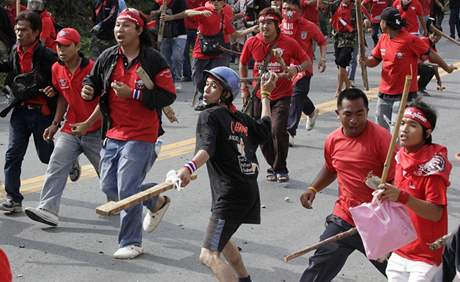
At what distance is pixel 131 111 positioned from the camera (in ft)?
24.4

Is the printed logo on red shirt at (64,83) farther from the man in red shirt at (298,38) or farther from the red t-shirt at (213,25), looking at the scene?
the red t-shirt at (213,25)

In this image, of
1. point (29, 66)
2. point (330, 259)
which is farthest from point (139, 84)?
point (330, 259)

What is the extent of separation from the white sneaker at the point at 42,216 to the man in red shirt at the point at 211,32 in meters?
5.76

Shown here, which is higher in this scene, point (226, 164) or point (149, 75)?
point (149, 75)

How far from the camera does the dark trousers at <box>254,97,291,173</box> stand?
1016 centimetres

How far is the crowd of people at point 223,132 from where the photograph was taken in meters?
5.59

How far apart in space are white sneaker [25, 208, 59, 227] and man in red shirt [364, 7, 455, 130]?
376cm

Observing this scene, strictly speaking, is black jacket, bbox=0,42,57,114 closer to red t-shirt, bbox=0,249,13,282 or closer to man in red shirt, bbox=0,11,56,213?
man in red shirt, bbox=0,11,56,213

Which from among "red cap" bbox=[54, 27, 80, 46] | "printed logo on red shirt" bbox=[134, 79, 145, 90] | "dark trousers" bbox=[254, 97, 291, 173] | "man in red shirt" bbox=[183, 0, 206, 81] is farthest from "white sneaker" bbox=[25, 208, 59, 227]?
"man in red shirt" bbox=[183, 0, 206, 81]

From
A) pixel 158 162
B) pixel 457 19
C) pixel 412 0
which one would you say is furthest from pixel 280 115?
pixel 457 19

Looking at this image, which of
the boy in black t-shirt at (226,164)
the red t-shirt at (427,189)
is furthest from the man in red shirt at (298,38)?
the red t-shirt at (427,189)

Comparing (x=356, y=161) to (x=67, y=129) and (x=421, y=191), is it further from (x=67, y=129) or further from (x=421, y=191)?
(x=67, y=129)

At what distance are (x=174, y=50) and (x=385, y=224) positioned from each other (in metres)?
11.3

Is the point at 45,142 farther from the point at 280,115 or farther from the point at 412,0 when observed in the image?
the point at 412,0
